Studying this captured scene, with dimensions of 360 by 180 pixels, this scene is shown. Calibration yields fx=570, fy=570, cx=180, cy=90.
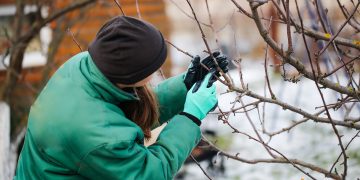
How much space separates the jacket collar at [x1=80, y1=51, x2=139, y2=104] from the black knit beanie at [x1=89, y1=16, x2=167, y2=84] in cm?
2

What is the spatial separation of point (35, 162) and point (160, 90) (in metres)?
0.75

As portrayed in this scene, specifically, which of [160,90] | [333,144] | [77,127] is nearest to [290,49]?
[160,90]


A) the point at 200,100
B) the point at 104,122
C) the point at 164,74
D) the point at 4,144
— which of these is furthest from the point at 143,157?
the point at 164,74

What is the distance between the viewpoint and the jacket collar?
2.11 metres

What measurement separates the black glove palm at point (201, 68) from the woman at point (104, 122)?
1.22 feet

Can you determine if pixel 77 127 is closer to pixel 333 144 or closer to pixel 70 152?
pixel 70 152

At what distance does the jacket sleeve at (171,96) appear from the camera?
2.66m

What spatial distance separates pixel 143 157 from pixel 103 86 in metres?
0.30

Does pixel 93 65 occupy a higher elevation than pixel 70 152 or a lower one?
higher

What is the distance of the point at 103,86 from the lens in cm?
211

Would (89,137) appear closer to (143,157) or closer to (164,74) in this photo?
(143,157)

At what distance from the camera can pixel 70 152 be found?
2059mm

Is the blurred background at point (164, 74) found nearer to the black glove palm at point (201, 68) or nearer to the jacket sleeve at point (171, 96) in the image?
the jacket sleeve at point (171, 96)

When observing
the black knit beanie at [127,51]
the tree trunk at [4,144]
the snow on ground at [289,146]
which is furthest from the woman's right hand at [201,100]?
the snow on ground at [289,146]
